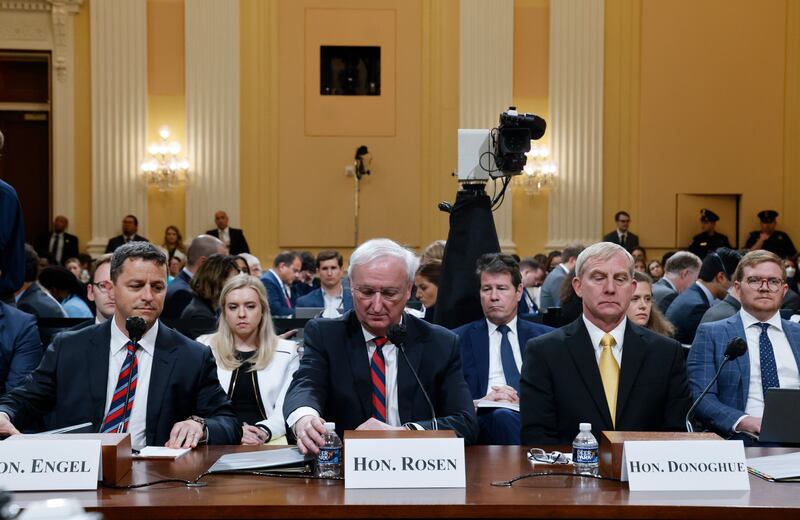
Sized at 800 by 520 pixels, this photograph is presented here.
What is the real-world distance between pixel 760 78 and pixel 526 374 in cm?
1174

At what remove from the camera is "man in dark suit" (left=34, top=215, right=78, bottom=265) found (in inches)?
507

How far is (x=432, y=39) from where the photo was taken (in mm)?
13602

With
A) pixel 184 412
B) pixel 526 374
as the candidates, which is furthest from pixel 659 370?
pixel 184 412

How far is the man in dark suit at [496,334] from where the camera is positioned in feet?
15.3

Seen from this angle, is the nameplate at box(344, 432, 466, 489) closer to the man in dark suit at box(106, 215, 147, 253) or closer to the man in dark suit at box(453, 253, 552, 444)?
the man in dark suit at box(453, 253, 552, 444)

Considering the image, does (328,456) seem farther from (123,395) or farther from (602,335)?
(602,335)

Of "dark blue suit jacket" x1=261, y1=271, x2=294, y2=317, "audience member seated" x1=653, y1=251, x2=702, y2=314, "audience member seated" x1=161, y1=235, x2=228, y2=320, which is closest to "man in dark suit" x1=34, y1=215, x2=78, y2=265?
"dark blue suit jacket" x1=261, y1=271, x2=294, y2=317

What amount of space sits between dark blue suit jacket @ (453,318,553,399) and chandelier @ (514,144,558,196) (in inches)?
354

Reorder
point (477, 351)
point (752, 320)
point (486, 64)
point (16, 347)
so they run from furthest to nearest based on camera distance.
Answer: point (486, 64)
point (477, 351)
point (752, 320)
point (16, 347)

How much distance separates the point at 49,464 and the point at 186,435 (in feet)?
2.01

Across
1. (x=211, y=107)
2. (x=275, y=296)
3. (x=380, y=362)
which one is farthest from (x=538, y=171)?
(x=380, y=362)

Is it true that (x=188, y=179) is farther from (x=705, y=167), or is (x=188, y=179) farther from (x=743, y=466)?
(x=743, y=466)

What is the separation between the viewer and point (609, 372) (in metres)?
3.36

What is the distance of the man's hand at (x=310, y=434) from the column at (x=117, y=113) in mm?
10990
